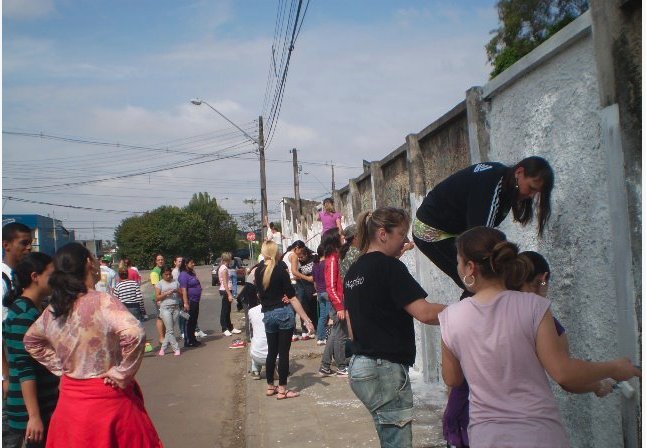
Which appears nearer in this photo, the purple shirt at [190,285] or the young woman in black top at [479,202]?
the young woman in black top at [479,202]

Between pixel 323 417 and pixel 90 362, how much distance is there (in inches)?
144

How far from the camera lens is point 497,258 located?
2592 mm

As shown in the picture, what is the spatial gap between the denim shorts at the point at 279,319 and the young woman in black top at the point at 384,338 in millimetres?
3806

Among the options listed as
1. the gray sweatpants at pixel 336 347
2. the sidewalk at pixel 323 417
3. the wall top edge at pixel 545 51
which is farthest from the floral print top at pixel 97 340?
the gray sweatpants at pixel 336 347

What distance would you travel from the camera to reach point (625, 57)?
3.17 metres

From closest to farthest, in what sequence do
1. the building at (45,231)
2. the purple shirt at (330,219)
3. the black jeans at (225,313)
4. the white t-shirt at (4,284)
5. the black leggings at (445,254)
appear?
1. the black leggings at (445,254)
2. the white t-shirt at (4,284)
3. the purple shirt at (330,219)
4. the black jeans at (225,313)
5. the building at (45,231)

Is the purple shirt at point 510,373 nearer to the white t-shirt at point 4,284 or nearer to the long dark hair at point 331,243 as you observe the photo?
the white t-shirt at point 4,284

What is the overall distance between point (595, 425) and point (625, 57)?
6.75 ft

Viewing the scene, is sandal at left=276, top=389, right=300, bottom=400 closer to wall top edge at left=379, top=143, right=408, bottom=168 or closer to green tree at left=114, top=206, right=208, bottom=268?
wall top edge at left=379, top=143, right=408, bottom=168

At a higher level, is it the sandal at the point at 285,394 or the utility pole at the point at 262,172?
the utility pole at the point at 262,172

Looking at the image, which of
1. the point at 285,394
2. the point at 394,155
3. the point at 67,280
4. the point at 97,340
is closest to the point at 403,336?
the point at 97,340

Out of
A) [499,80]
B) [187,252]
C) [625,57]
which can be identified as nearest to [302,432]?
[499,80]

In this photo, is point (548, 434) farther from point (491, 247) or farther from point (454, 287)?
point (454, 287)

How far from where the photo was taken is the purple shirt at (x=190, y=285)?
12.4m
